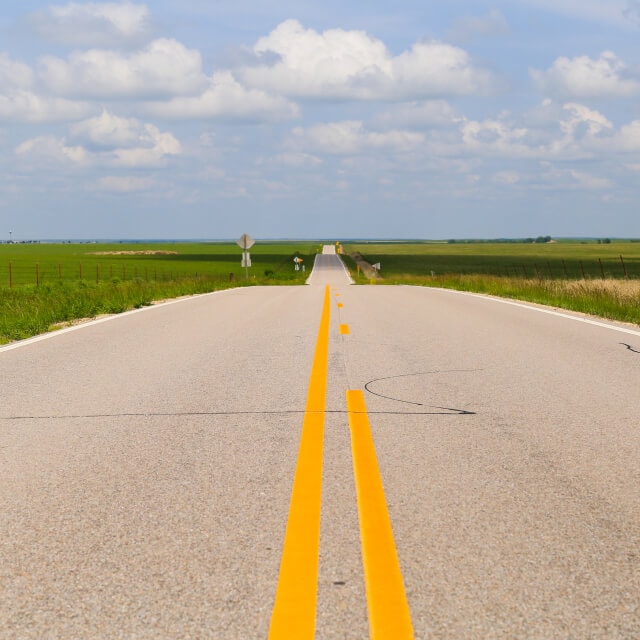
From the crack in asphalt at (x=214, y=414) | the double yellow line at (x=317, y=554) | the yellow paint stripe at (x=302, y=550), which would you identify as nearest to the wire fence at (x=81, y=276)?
the crack in asphalt at (x=214, y=414)

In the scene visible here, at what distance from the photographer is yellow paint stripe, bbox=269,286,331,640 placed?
126 inches

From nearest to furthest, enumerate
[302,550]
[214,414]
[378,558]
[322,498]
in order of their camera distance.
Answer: [378,558] → [302,550] → [322,498] → [214,414]

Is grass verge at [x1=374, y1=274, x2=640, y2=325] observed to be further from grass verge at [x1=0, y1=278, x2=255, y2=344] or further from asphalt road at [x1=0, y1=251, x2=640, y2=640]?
grass verge at [x1=0, y1=278, x2=255, y2=344]

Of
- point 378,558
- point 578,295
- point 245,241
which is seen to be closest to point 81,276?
point 245,241

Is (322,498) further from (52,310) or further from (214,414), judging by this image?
(52,310)

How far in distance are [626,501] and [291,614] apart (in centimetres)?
232

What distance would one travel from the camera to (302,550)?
3943mm

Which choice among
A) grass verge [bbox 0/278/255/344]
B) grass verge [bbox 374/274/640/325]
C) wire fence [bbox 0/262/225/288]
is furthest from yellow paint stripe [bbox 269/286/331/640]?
wire fence [bbox 0/262/225/288]

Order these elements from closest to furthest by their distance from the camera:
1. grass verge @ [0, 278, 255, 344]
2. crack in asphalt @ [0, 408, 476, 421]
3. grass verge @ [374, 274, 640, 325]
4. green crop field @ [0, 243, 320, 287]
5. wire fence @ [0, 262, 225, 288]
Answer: crack in asphalt @ [0, 408, 476, 421]
grass verge @ [0, 278, 255, 344]
grass verge @ [374, 274, 640, 325]
wire fence @ [0, 262, 225, 288]
green crop field @ [0, 243, 320, 287]

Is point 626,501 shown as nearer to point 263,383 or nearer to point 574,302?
point 263,383

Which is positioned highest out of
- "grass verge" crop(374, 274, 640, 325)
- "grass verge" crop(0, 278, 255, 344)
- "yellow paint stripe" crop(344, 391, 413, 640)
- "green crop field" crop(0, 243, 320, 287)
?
"grass verge" crop(374, 274, 640, 325)

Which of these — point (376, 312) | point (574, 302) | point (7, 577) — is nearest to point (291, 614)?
point (7, 577)

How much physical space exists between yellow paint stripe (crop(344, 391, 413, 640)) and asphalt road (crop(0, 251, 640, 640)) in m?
0.04

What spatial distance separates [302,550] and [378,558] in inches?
14.3
